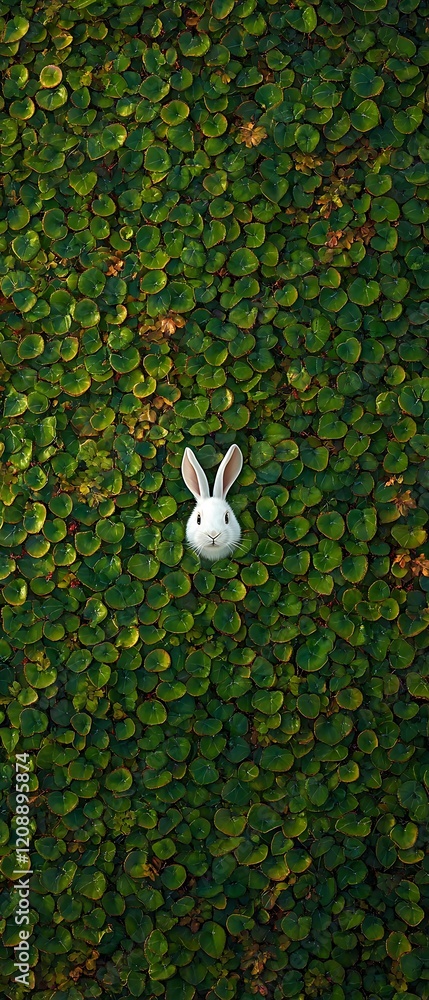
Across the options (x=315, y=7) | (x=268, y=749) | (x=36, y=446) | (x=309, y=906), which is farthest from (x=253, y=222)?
(x=309, y=906)
